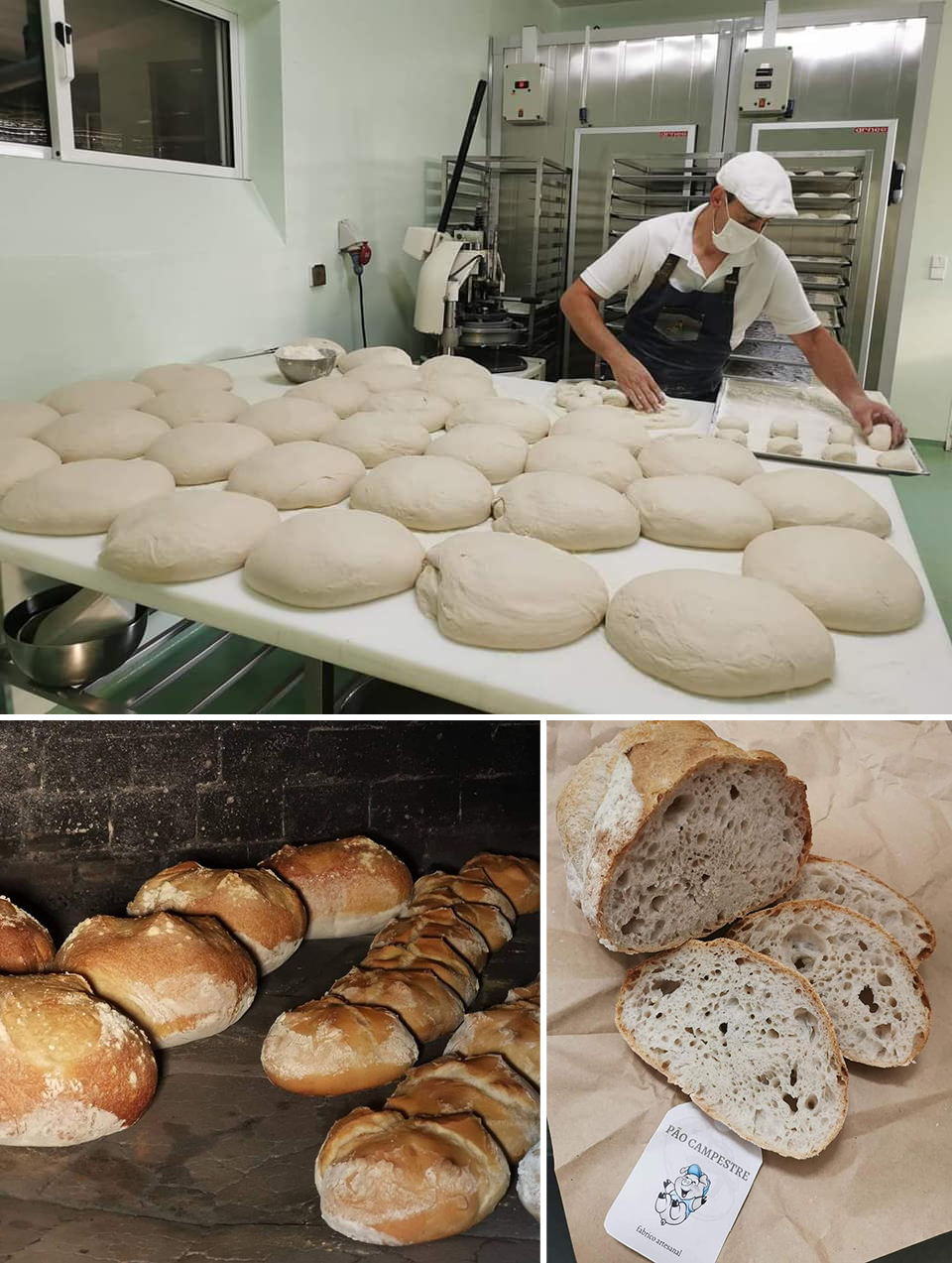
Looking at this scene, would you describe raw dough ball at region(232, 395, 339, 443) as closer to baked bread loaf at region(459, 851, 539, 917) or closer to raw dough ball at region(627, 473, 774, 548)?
raw dough ball at region(627, 473, 774, 548)

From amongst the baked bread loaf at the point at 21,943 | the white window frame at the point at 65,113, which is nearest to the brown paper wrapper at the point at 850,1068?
the baked bread loaf at the point at 21,943

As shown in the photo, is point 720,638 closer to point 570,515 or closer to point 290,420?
point 570,515

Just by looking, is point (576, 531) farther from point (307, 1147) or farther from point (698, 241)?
point (698, 241)

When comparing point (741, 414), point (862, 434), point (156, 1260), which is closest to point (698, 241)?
point (741, 414)

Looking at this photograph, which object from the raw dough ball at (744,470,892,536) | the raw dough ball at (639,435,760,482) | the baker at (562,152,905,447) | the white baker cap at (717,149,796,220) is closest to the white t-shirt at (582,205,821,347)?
the baker at (562,152,905,447)

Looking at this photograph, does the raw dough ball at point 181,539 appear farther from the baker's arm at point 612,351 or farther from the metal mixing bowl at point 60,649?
the baker's arm at point 612,351

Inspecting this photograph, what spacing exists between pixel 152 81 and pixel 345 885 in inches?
118

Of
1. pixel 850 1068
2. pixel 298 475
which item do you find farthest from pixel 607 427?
pixel 850 1068

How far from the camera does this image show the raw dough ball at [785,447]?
2324 mm

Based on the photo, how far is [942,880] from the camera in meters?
1.41

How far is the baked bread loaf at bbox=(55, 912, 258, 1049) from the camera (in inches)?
58.6

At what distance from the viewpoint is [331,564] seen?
4.95ft

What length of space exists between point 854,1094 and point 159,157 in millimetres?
3538

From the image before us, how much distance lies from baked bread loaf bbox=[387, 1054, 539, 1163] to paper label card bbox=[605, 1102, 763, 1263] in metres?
0.27
